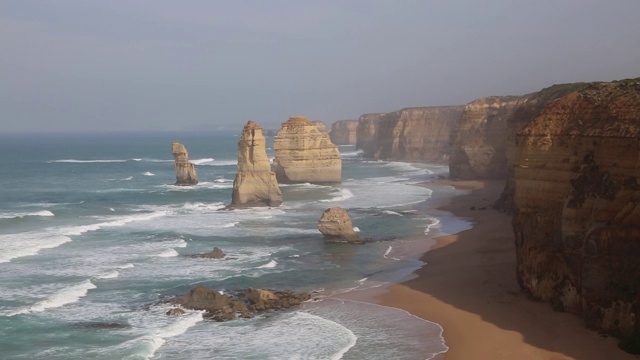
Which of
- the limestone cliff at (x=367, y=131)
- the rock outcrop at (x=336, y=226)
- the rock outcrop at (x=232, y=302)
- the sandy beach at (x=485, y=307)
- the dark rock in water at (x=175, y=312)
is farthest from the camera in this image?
the limestone cliff at (x=367, y=131)

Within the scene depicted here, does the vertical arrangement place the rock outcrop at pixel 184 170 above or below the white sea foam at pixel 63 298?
above

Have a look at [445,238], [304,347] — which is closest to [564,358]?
[304,347]

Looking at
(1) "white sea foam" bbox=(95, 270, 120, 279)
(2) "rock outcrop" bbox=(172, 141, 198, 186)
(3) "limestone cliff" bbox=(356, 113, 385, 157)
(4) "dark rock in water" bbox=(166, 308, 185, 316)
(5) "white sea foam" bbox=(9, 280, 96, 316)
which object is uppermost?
(3) "limestone cliff" bbox=(356, 113, 385, 157)

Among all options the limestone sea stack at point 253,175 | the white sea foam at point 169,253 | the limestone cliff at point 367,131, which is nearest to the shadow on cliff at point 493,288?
the white sea foam at point 169,253

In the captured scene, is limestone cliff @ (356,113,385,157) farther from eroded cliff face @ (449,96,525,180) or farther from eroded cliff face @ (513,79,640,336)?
eroded cliff face @ (513,79,640,336)

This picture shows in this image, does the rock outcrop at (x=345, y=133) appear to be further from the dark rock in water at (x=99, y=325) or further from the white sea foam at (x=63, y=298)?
the dark rock in water at (x=99, y=325)

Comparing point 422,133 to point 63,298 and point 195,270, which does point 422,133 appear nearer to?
point 195,270

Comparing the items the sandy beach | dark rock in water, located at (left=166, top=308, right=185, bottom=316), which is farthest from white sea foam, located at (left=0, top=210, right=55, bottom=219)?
the sandy beach
